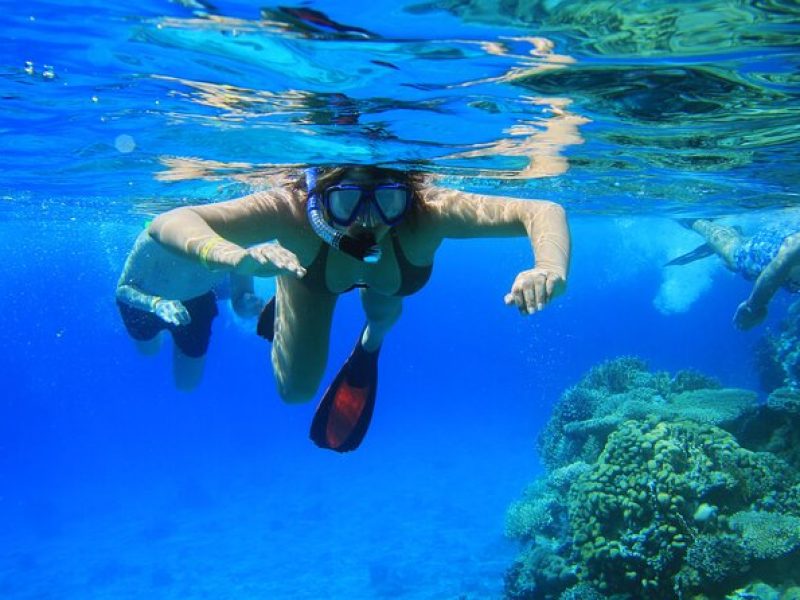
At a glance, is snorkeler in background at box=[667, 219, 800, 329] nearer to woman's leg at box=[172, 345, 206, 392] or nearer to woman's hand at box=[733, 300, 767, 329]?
woman's hand at box=[733, 300, 767, 329]

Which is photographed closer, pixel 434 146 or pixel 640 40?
pixel 640 40

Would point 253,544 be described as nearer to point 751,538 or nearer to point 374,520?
point 374,520

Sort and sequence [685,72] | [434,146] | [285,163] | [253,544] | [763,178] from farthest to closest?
[253,544], [763,178], [285,163], [434,146], [685,72]

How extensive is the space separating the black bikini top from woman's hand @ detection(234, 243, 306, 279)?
224cm

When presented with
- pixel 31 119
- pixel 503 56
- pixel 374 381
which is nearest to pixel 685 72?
pixel 503 56

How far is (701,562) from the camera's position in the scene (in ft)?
25.5

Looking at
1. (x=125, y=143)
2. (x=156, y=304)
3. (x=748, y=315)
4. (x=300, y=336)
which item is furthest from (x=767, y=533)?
(x=125, y=143)

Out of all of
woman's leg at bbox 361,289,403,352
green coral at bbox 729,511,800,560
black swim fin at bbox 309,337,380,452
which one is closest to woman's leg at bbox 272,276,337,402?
woman's leg at bbox 361,289,403,352

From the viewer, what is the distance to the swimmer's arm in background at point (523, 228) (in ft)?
11.2

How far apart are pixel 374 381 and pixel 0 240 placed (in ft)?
119

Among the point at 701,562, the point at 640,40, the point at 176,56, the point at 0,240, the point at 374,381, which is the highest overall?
the point at 0,240

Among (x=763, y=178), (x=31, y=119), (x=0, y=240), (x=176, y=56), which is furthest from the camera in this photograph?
(x=0, y=240)

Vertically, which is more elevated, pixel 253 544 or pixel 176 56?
pixel 253 544

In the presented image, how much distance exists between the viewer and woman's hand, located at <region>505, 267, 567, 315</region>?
3.32m
